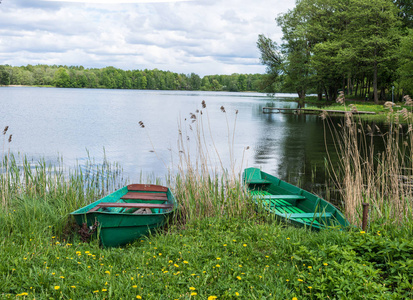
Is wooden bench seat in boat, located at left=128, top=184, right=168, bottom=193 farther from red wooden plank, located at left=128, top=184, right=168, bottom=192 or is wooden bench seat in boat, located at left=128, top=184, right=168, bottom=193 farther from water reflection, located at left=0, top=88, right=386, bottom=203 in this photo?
water reflection, located at left=0, top=88, right=386, bottom=203

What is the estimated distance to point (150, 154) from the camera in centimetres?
1404

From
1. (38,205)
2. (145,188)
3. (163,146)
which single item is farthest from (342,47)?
(38,205)

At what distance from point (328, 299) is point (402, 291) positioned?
58 cm

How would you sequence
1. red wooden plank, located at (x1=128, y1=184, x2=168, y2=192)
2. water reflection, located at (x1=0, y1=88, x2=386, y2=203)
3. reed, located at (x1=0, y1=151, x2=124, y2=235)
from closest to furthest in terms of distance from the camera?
reed, located at (x1=0, y1=151, x2=124, y2=235), red wooden plank, located at (x1=128, y1=184, x2=168, y2=192), water reflection, located at (x1=0, y1=88, x2=386, y2=203)

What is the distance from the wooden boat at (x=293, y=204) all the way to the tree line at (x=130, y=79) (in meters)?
103

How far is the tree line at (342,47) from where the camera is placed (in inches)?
1262

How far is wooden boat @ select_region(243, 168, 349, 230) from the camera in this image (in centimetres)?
517

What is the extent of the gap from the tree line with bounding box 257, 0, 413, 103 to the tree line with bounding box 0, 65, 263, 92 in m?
62.9

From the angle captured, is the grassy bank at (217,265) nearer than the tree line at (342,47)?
Yes

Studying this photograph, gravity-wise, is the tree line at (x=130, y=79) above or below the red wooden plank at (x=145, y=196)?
above

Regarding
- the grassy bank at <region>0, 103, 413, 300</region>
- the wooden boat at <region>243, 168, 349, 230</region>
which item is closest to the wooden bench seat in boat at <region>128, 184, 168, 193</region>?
the wooden boat at <region>243, 168, 349, 230</region>

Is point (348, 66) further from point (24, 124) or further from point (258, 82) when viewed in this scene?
point (24, 124)

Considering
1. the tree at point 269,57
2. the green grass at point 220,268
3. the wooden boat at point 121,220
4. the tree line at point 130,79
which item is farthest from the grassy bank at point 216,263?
the tree line at point 130,79

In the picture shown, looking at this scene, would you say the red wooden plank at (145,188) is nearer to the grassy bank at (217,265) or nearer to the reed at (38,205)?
the reed at (38,205)
